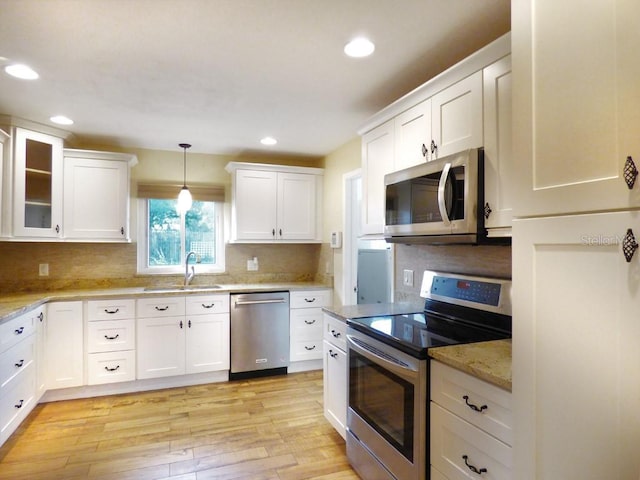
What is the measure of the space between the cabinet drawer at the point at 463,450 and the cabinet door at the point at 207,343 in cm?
257

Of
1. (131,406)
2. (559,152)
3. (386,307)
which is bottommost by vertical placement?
(131,406)

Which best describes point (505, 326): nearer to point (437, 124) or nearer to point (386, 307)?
point (386, 307)

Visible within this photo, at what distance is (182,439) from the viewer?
260cm

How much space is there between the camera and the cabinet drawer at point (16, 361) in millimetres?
2371

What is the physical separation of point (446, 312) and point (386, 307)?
479 millimetres

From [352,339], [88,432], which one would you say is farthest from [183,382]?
[352,339]

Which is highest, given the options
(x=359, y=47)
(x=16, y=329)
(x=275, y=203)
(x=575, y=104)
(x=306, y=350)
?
(x=359, y=47)

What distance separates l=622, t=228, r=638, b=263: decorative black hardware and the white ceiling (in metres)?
1.26

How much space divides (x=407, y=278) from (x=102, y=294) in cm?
270

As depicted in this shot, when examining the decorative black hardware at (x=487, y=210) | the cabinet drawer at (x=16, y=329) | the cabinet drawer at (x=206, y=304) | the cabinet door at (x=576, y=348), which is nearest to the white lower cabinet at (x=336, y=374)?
the decorative black hardware at (x=487, y=210)

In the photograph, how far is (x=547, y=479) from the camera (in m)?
1.03

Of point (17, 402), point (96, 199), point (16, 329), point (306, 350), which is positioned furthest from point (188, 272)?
point (17, 402)

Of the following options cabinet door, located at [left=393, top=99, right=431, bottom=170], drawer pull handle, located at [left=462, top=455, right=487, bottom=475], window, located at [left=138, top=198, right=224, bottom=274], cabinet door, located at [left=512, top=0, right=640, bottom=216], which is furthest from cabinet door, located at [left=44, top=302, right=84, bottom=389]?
cabinet door, located at [left=512, top=0, right=640, bottom=216]

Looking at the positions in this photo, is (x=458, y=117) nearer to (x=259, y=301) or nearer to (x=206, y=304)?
(x=259, y=301)
